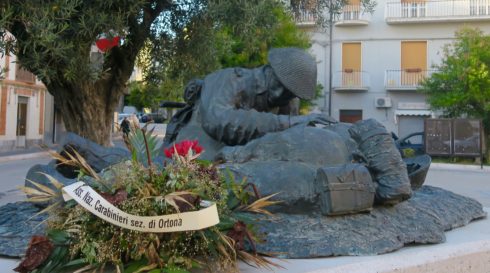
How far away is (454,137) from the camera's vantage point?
1762 centimetres

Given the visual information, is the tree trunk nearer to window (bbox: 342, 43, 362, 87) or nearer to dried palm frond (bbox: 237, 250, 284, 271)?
dried palm frond (bbox: 237, 250, 284, 271)

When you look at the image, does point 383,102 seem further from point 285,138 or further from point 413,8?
point 285,138

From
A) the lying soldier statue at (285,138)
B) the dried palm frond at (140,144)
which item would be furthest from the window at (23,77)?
the dried palm frond at (140,144)

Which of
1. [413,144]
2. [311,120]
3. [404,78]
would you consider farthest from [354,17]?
[311,120]

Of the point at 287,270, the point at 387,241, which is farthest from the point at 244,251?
the point at 387,241

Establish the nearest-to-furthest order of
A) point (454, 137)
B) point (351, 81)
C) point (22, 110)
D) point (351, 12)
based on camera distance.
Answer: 1. point (454, 137)
2. point (22, 110)
3. point (351, 81)
4. point (351, 12)

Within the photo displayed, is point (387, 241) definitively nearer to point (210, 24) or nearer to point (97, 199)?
point (97, 199)

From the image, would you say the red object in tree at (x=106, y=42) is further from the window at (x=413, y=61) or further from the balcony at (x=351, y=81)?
the window at (x=413, y=61)

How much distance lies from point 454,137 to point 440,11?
9.39 metres

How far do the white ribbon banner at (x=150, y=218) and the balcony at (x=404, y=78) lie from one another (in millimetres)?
23889

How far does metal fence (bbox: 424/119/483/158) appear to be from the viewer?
17.3 metres

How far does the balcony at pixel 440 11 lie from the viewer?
80.3 ft

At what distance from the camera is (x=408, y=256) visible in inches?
110

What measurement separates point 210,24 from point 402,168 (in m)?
6.03
